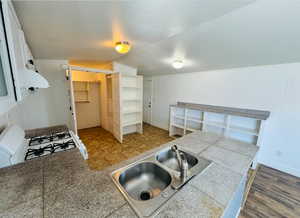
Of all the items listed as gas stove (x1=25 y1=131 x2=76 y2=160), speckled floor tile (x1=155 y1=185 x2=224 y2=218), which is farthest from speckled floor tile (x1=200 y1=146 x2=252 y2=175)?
gas stove (x1=25 y1=131 x2=76 y2=160)

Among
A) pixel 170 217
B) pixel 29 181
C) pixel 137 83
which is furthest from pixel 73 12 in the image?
pixel 137 83

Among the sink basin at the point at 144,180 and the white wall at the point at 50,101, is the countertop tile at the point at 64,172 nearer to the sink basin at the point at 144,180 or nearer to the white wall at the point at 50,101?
the sink basin at the point at 144,180

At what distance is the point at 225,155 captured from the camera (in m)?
1.24

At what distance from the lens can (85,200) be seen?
679mm

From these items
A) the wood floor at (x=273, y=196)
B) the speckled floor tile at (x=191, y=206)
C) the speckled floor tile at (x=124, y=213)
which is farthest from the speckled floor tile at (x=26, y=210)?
the wood floor at (x=273, y=196)

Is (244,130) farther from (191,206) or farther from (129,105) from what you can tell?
(129,105)

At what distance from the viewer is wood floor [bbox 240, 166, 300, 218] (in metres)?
1.60

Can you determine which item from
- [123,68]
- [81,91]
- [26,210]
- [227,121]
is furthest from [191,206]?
[81,91]

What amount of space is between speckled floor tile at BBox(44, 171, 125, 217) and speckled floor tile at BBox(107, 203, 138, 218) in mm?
22

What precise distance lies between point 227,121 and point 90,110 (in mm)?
4663

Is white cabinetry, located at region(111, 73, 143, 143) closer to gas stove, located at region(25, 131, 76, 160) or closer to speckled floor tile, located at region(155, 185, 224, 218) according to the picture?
gas stove, located at region(25, 131, 76, 160)

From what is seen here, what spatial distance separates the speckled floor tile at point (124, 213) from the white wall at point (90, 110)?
475cm

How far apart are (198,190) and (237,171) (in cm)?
45

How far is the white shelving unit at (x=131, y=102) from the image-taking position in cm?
402
